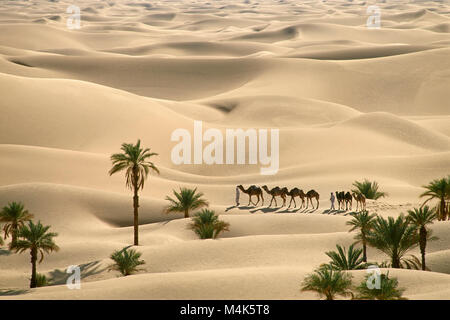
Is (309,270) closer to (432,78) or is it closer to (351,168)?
(351,168)

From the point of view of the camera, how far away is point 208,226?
89.5 ft

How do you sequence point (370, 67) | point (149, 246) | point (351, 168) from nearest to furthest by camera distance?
1. point (149, 246)
2. point (351, 168)
3. point (370, 67)

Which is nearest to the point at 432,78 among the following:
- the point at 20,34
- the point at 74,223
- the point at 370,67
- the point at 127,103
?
the point at 370,67

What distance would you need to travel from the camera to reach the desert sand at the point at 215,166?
21.4m

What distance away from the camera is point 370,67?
302 ft

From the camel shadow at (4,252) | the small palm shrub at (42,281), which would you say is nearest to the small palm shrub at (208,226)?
the small palm shrub at (42,281)

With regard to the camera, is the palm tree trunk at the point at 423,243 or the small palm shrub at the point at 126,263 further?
the small palm shrub at the point at 126,263

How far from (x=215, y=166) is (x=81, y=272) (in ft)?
81.1

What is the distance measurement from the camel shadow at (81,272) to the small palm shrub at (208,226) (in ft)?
17.1

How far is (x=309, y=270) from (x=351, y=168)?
23614mm

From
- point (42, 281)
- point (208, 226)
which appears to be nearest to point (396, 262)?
point (208, 226)

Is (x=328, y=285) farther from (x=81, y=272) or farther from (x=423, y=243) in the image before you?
(x=81, y=272)

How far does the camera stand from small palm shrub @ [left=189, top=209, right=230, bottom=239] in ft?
88.9

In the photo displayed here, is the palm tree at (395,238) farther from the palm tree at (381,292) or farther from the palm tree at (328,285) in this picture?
the palm tree at (328,285)
